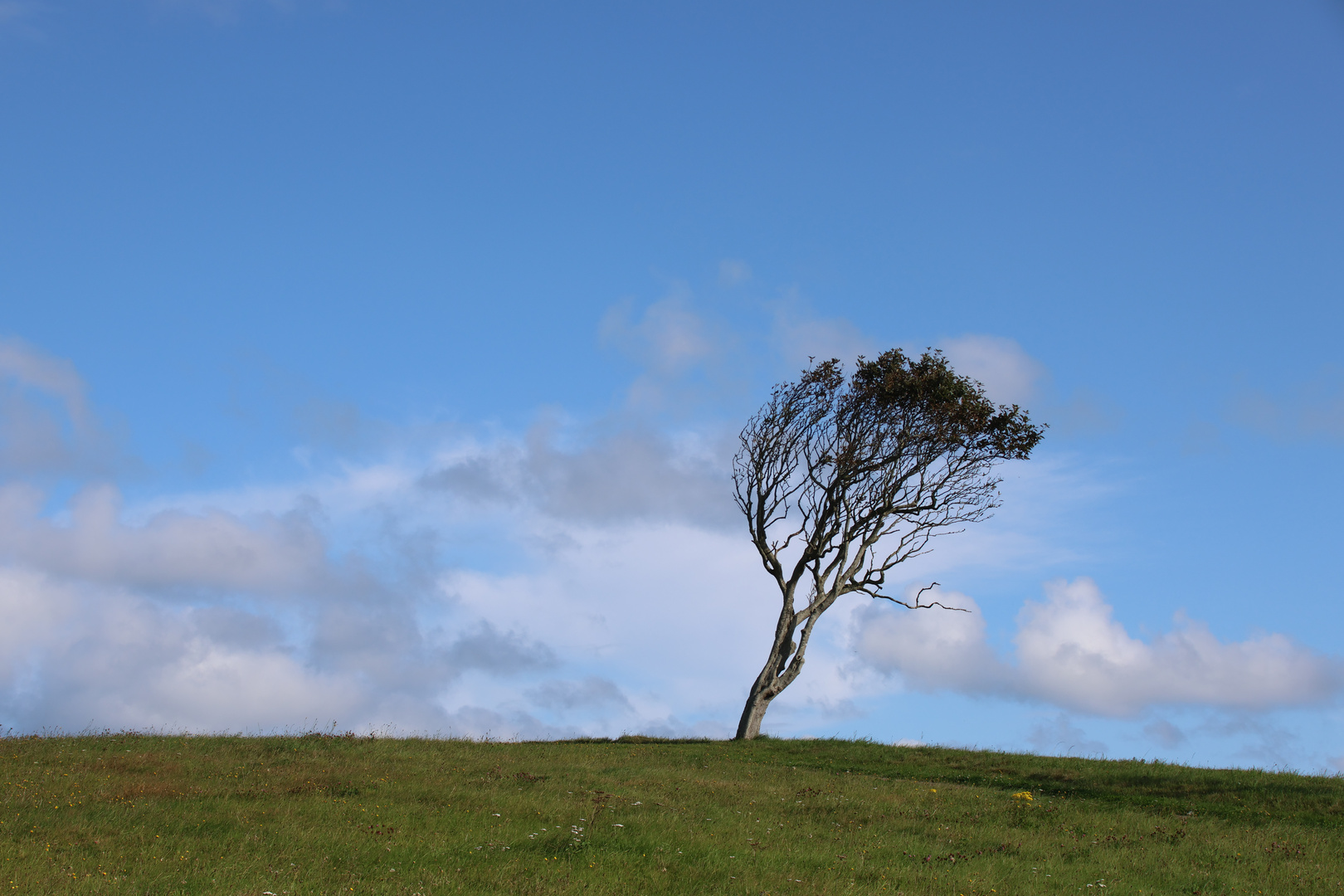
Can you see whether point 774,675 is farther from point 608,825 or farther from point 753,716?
point 608,825

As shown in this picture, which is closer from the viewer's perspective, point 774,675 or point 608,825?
point 608,825

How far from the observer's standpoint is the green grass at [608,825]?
49.0ft

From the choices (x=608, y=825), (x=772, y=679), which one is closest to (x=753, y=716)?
(x=772, y=679)

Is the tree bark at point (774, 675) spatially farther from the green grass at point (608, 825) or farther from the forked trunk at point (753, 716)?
the green grass at point (608, 825)

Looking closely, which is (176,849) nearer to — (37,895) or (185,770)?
(37,895)

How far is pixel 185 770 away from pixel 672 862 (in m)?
13.2

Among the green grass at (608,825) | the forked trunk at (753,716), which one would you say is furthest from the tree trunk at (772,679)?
the green grass at (608,825)

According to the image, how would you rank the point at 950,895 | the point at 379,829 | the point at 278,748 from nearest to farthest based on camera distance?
the point at 950,895 → the point at 379,829 → the point at 278,748

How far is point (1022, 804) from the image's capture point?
2242 cm

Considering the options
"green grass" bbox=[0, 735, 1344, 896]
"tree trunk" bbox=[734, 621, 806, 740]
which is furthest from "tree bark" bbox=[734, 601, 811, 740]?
"green grass" bbox=[0, 735, 1344, 896]

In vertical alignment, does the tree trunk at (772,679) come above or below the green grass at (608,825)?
above

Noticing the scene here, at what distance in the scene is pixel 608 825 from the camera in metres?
18.4

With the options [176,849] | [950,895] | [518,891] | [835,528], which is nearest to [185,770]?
[176,849]

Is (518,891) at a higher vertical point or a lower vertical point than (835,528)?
lower
